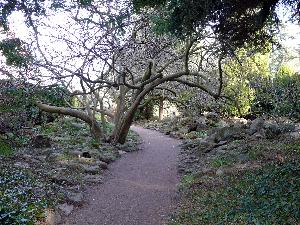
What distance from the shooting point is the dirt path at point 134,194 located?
25.8ft

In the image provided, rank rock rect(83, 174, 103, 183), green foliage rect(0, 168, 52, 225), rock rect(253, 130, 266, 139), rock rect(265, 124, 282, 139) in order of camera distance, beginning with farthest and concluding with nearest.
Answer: rock rect(253, 130, 266, 139) → rock rect(265, 124, 282, 139) → rock rect(83, 174, 103, 183) → green foliage rect(0, 168, 52, 225)

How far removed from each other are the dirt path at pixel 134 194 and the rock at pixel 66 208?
15 centimetres

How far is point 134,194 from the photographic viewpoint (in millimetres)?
9602

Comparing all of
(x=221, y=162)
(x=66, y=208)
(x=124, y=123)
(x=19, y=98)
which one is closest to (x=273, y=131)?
(x=221, y=162)

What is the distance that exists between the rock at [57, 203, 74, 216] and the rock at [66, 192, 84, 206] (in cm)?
20

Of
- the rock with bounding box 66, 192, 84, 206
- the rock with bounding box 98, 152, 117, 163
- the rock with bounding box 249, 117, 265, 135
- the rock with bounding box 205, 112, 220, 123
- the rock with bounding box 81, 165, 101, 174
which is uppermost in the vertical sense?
the rock with bounding box 205, 112, 220, 123

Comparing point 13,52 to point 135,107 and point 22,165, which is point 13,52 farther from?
point 135,107

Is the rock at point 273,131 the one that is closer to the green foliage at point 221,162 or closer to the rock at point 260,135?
the rock at point 260,135

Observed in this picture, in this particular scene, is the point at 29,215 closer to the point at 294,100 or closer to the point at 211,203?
the point at 211,203

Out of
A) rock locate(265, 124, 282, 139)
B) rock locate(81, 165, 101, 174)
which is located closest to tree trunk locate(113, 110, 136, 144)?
rock locate(81, 165, 101, 174)

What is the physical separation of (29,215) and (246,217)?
386 cm

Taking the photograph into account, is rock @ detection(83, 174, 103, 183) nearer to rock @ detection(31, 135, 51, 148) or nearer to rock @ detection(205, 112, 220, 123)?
rock @ detection(31, 135, 51, 148)

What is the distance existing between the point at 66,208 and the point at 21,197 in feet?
3.28

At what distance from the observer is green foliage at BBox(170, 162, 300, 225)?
6600mm
